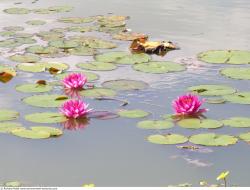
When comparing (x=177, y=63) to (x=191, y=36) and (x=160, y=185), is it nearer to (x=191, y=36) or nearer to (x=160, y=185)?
(x=191, y=36)

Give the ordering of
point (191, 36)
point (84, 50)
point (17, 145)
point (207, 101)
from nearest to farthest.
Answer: point (17, 145) → point (207, 101) → point (84, 50) → point (191, 36)


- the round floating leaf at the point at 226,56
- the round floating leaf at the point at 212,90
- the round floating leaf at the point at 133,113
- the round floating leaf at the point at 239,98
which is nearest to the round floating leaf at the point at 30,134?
the round floating leaf at the point at 133,113

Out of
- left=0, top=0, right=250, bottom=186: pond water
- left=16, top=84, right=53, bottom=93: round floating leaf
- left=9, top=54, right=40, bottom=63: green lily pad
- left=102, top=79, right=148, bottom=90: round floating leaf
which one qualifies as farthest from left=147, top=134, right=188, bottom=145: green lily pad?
left=9, top=54, right=40, bottom=63: green lily pad

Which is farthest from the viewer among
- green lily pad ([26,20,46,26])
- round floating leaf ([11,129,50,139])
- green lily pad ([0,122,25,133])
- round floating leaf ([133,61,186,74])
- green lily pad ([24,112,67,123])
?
green lily pad ([26,20,46,26])

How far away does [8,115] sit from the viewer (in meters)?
4.62

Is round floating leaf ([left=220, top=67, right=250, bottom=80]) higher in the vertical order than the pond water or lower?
higher

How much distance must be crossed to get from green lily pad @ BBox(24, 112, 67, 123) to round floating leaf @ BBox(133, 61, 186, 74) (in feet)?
4.03

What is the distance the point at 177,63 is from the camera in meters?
5.81

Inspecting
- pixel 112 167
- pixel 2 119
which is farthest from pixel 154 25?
pixel 112 167

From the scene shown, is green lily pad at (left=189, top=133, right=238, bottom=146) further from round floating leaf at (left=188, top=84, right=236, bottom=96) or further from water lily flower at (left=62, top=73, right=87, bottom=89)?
water lily flower at (left=62, top=73, right=87, bottom=89)

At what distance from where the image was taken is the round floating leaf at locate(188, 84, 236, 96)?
5008 millimetres

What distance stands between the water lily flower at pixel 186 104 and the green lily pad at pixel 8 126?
→ 1.15 m

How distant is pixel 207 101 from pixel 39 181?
1719 millimetres

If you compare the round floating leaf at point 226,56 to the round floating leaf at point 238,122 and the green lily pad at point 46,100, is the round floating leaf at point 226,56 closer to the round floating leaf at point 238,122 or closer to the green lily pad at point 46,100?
the round floating leaf at point 238,122
